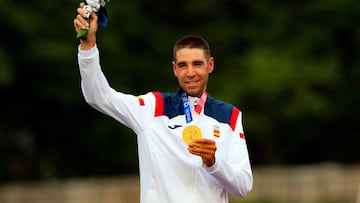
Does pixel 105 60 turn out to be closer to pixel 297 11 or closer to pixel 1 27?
pixel 1 27

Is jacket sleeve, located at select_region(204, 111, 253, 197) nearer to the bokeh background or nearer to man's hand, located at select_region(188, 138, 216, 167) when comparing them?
man's hand, located at select_region(188, 138, 216, 167)

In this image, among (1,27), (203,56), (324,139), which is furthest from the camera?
(324,139)

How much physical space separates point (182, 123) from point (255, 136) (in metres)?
16.5

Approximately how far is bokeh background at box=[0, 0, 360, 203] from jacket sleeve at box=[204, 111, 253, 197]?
1363 centimetres

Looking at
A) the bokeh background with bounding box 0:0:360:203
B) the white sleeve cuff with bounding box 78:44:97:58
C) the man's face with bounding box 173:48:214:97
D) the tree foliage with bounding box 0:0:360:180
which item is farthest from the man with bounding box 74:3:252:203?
the tree foliage with bounding box 0:0:360:180

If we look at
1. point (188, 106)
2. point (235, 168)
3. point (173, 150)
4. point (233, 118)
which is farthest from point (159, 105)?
point (235, 168)

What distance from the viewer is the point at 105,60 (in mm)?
22359

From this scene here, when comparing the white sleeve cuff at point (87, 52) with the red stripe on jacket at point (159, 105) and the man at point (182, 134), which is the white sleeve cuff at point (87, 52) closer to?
the man at point (182, 134)

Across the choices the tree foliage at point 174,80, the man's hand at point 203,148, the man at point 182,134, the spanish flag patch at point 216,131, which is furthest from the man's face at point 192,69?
the tree foliage at point 174,80

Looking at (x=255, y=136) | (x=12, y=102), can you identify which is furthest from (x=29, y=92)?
(x=255, y=136)

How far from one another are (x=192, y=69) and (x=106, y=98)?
52cm

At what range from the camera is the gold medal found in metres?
7.41

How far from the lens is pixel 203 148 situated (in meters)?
7.02

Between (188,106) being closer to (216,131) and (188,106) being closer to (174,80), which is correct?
(216,131)
